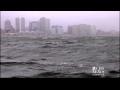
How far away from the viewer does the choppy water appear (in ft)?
8.74

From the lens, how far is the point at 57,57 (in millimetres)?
2840

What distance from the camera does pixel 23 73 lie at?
2691 millimetres

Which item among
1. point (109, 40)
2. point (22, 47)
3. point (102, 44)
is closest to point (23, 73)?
point (22, 47)

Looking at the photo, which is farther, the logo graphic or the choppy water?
the choppy water

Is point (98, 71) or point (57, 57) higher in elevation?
point (57, 57)

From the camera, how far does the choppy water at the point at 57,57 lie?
8.74ft

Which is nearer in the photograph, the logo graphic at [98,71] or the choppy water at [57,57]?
the logo graphic at [98,71]

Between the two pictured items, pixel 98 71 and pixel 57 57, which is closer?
pixel 98 71
